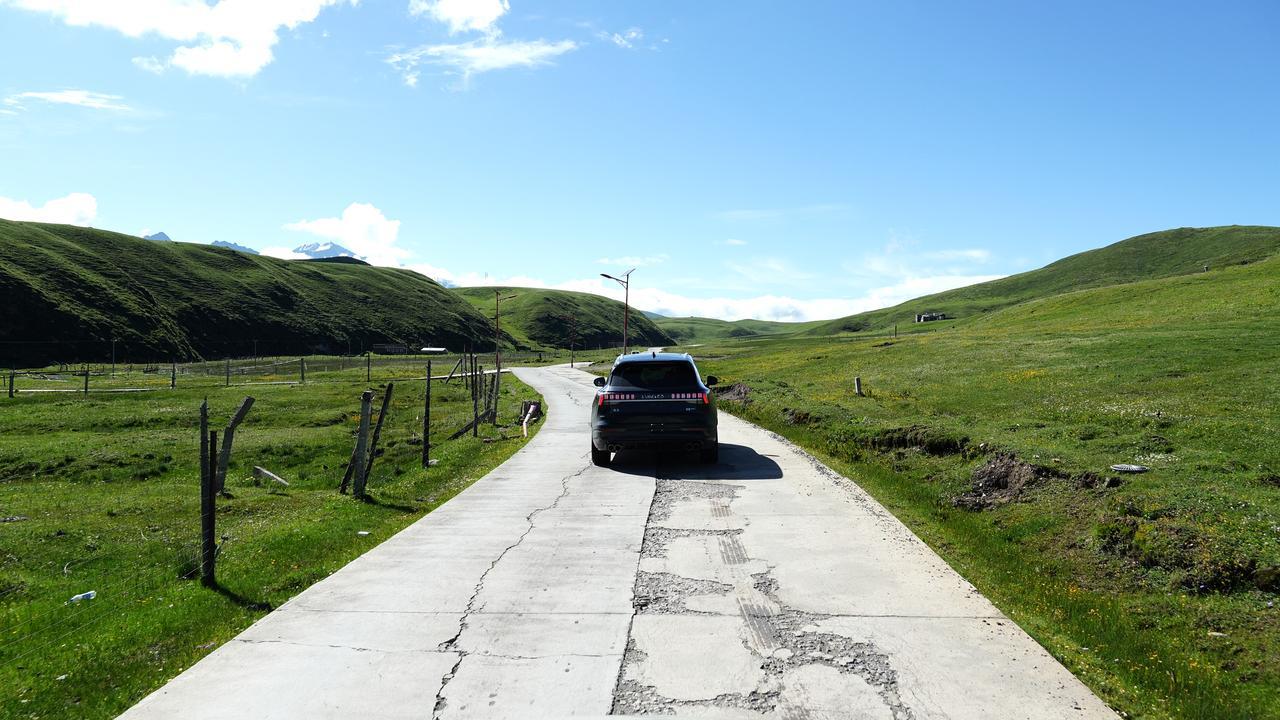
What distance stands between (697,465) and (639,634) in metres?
9.50

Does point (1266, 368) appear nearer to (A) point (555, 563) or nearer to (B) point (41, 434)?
(A) point (555, 563)

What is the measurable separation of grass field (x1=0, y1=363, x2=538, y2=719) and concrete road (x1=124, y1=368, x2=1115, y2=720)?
61cm

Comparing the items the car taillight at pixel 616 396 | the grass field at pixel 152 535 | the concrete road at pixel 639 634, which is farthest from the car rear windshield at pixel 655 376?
the concrete road at pixel 639 634

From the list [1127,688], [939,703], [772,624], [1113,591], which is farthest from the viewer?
[1113,591]

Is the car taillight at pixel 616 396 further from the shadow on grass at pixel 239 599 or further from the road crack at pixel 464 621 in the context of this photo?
the shadow on grass at pixel 239 599

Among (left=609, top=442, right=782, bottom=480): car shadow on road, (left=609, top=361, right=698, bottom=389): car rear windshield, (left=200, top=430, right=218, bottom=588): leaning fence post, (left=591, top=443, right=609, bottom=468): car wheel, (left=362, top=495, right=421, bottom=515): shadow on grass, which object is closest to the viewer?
(left=200, top=430, right=218, bottom=588): leaning fence post

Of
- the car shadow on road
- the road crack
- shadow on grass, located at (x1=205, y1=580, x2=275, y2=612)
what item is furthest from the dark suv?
shadow on grass, located at (x1=205, y1=580, x2=275, y2=612)

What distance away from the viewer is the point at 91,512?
13461 mm

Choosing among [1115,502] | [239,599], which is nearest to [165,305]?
[239,599]

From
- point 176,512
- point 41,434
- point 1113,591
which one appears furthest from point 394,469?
point 41,434

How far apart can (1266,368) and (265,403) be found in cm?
4082

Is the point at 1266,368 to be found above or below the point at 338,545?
above

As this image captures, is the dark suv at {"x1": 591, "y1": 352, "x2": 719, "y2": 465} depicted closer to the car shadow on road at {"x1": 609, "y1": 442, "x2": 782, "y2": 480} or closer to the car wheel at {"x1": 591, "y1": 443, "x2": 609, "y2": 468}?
the car wheel at {"x1": 591, "y1": 443, "x2": 609, "y2": 468}

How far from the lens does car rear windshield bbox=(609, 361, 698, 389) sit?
15148mm
